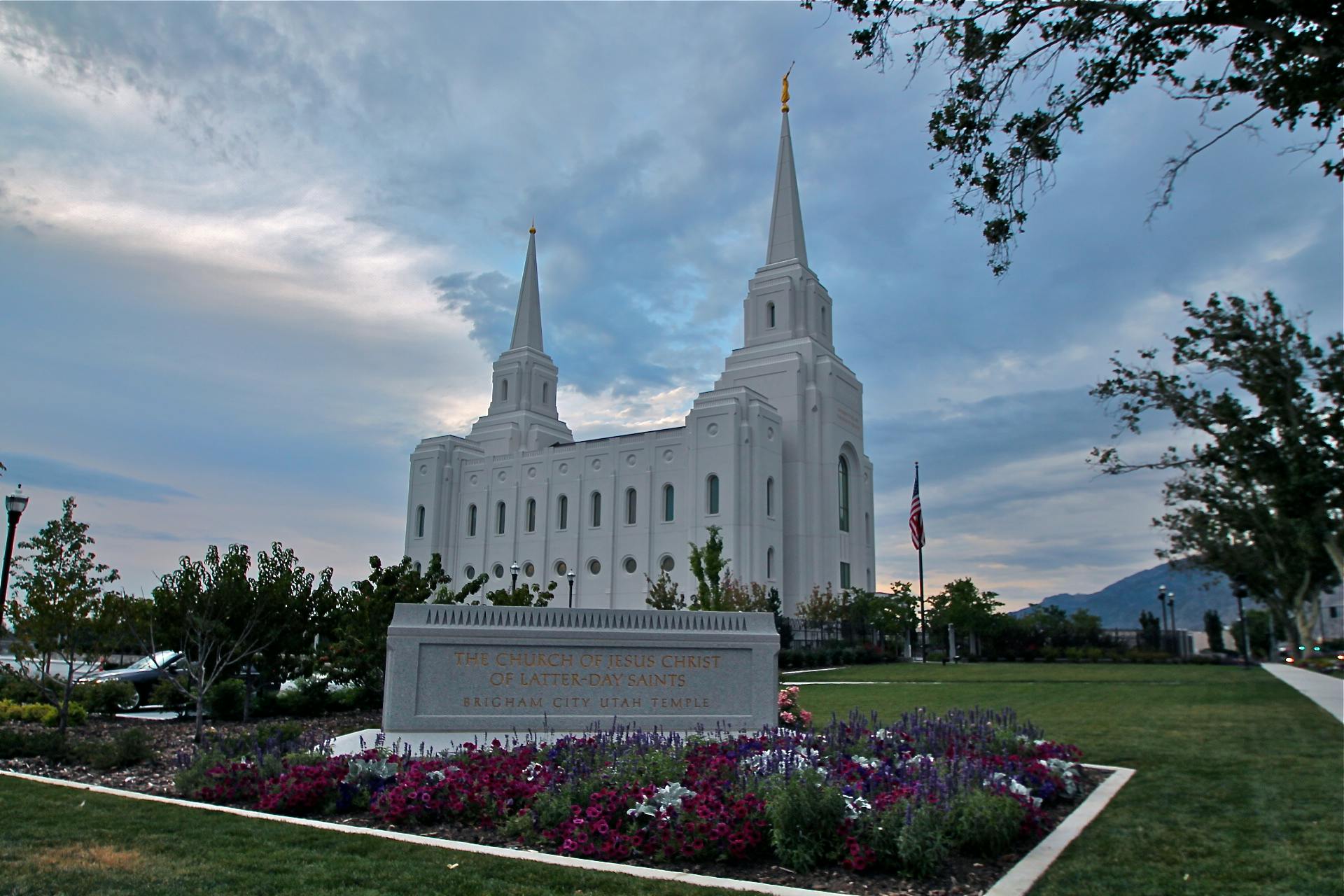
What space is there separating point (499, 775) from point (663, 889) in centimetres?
254

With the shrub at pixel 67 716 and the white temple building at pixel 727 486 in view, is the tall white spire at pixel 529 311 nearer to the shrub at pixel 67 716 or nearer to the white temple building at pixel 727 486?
the white temple building at pixel 727 486

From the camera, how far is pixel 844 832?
6.06 meters

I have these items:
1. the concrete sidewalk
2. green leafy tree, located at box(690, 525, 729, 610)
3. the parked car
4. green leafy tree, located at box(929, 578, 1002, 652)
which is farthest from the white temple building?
the parked car

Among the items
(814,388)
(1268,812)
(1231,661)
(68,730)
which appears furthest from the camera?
(814,388)

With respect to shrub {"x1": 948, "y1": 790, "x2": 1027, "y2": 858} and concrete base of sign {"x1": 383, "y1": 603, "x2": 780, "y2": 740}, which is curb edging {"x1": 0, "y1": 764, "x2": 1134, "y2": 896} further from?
concrete base of sign {"x1": 383, "y1": 603, "x2": 780, "y2": 740}

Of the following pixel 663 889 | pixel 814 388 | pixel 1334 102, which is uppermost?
pixel 814 388

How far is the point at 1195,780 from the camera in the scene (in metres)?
8.62

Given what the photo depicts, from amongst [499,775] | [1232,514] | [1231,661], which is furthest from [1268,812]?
[1231,661]

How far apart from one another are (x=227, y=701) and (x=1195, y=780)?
13.3 m

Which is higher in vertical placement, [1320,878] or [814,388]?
[814,388]

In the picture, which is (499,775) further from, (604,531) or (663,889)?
(604,531)

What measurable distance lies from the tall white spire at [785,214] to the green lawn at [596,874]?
4663 centimetres

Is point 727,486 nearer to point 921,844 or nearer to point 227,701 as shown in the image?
point 227,701

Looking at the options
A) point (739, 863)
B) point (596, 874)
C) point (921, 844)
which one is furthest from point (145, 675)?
point (921, 844)
